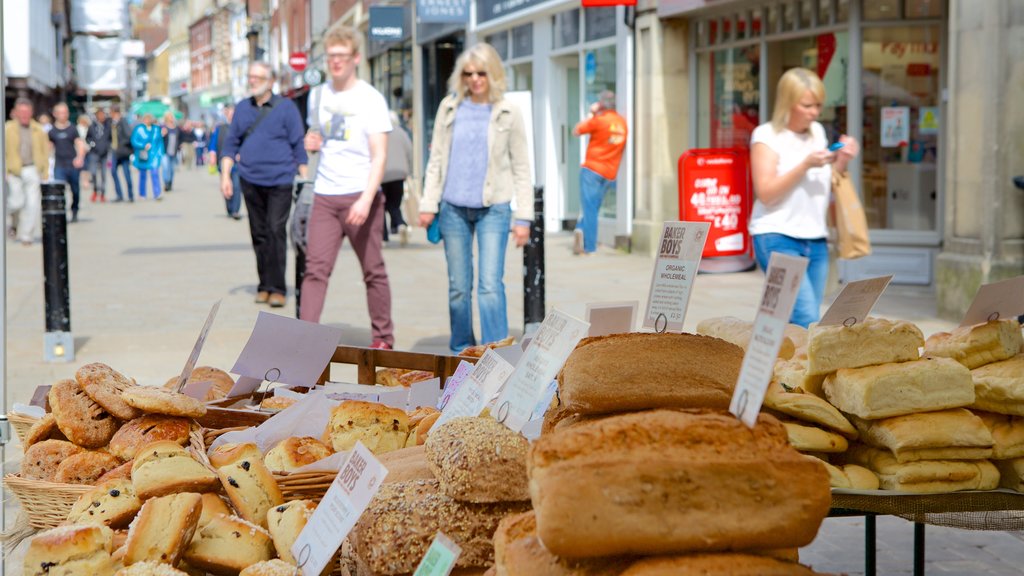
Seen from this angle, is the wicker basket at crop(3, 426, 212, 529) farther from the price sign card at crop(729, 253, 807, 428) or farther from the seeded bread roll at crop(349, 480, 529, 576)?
the price sign card at crop(729, 253, 807, 428)

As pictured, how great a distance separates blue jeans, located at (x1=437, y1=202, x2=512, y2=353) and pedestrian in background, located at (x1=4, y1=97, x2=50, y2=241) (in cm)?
1181

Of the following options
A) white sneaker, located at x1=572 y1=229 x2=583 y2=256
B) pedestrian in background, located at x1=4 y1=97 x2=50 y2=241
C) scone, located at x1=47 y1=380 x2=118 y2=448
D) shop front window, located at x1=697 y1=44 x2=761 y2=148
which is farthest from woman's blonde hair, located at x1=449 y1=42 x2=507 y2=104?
pedestrian in background, located at x1=4 y1=97 x2=50 y2=241

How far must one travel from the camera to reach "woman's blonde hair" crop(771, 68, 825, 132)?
248 inches

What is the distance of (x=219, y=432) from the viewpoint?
371 cm

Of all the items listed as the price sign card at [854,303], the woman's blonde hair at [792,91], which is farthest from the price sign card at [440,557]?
the woman's blonde hair at [792,91]

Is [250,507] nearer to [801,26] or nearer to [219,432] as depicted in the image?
[219,432]

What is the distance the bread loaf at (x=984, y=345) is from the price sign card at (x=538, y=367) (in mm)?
1047

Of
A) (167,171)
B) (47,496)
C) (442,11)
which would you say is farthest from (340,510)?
(167,171)

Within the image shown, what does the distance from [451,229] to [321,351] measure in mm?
3785

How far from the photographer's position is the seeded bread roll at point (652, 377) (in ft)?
8.33

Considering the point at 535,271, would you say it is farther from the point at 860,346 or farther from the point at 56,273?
the point at 860,346

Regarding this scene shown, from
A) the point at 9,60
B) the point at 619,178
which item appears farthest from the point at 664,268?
the point at 9,60

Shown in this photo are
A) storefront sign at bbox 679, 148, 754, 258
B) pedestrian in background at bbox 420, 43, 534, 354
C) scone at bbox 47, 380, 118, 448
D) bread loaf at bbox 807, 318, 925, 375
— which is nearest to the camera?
bread loaf at bbox 807, 318, 925, 375

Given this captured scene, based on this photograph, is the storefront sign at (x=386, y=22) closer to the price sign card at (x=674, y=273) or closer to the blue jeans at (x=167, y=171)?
the blue jeans at (x=167, y=171)
